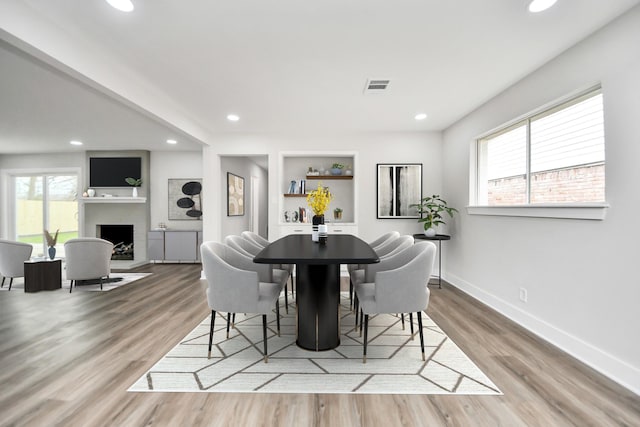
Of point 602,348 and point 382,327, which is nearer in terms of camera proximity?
point 602,348

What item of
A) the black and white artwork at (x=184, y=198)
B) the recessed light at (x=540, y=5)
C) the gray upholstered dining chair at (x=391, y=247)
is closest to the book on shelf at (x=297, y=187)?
the gray upholstered dining chair at (x=391, y=247)

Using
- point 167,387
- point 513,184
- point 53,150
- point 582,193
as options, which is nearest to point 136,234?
point 53,150

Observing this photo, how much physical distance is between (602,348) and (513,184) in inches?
73.7

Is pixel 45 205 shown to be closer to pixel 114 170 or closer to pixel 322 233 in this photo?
pixel 114 170

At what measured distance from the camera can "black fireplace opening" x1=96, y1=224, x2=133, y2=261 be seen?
739cm

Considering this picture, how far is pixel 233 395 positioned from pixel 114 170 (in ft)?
23.0

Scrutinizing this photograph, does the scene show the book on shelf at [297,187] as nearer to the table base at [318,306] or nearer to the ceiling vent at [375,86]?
the ceiling vent at [375,86]

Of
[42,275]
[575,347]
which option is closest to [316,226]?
[575,347]

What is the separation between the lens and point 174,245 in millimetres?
7055

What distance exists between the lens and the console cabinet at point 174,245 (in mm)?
7012

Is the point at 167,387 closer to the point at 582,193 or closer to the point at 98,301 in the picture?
the point at 98,301

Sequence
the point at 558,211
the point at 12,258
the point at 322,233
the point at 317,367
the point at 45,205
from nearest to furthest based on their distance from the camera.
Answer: the point at 317,367 < the point at 558,211 < the point at 322,233 < the point at 12,258 < the point at 45,205

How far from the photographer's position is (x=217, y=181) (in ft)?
18.0

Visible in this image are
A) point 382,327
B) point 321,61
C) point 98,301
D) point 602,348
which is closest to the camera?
point 602,348
